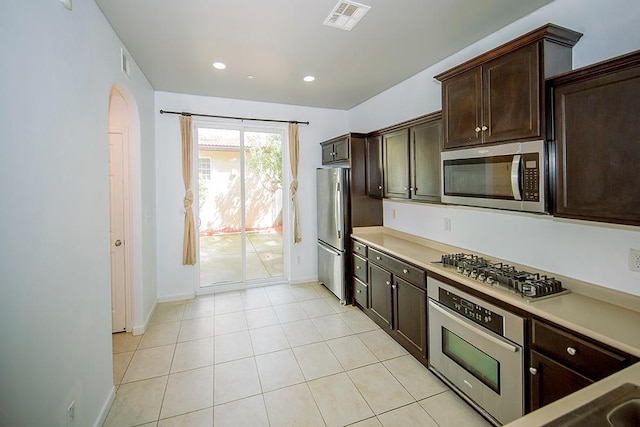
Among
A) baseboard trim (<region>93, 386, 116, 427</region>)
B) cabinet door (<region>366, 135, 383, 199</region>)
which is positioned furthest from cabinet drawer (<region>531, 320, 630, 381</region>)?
baseboard trim (<region>93, 386, 116, 427</region>)

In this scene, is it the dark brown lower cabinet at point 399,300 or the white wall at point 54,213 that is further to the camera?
the dark brown lower cabinet at point 399,300

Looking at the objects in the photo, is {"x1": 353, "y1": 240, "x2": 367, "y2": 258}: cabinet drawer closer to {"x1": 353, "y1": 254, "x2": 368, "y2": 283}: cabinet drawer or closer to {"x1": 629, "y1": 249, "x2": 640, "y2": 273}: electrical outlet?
{"x1": 353, "y1": 254, "x2": 368, "y2": 283}: cabinet drawer

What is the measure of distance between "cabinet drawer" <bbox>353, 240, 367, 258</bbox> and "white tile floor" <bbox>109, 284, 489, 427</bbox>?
2.59 ft

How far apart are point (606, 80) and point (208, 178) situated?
173 inches

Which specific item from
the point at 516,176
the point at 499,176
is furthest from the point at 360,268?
the point at 516,176

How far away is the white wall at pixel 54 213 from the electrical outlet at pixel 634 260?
10.2ft

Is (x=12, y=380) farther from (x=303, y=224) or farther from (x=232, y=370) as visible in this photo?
(x=303, y=224)

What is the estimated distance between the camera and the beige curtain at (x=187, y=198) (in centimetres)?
422

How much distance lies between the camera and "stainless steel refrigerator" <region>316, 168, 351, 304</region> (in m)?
4.03

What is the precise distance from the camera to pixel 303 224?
5035 millimetres

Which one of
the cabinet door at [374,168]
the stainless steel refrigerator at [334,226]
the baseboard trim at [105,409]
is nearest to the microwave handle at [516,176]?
the cabinet door at [374,168]

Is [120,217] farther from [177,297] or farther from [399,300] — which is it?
[399,300]

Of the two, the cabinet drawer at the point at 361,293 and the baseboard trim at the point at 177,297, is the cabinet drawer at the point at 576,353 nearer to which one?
the cabinet drawer at the point at 361,293

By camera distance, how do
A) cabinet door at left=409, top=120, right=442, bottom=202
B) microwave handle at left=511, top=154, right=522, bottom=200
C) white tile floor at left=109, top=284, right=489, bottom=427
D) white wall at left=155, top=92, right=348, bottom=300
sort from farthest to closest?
white wall at left=155, top=92, right=348, bottom=300
cabinet door at left=409, top=120, right=442, bottom=202
white tile floor at left=109, top=284, right=489, bottom=427
microwave handle at left=511, top=154, right=522, bottom=200
